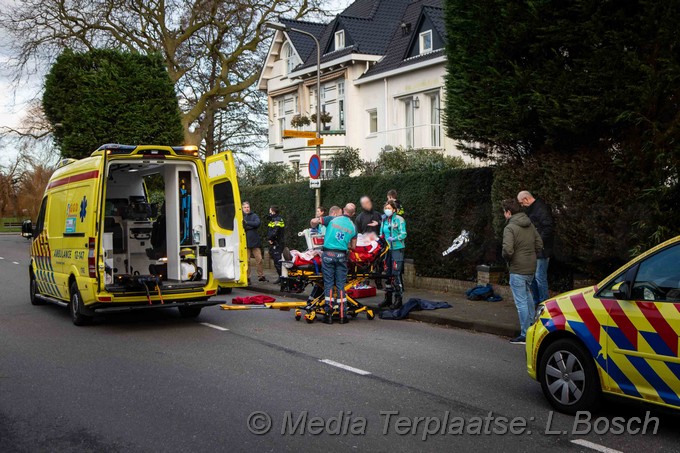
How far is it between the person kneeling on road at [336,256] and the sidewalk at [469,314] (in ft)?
4.95

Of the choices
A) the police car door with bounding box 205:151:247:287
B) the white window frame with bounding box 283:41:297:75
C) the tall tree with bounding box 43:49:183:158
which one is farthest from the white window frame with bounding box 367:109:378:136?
the police car door with bounding box 205:151:247:287

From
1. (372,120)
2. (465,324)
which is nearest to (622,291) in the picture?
(465,324)

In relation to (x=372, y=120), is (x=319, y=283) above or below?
below

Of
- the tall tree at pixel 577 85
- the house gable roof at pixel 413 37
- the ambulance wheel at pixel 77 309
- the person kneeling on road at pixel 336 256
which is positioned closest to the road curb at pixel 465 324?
the person kneeling on road at pixel 336 256

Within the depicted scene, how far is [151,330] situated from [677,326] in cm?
791

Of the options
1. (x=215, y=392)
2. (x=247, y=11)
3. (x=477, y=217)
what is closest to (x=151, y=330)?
(x=215, y=392)

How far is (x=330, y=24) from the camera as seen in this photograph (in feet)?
122

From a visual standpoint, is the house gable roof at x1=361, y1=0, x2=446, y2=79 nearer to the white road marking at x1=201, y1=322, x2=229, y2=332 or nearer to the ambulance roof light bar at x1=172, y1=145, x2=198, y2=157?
the ambulance roof light bar at x1=172, y1=145, x2=198, y2=157

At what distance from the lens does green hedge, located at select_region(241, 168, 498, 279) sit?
580 inches

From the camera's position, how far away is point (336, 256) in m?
11.5

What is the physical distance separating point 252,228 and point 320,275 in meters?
6.76

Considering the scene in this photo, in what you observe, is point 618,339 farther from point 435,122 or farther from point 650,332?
point 435,122

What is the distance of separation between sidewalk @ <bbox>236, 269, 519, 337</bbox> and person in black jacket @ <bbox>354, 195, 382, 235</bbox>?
1370 millimetres

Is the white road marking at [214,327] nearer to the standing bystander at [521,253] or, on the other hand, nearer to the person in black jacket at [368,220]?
the person in black jacket at [368,220]
